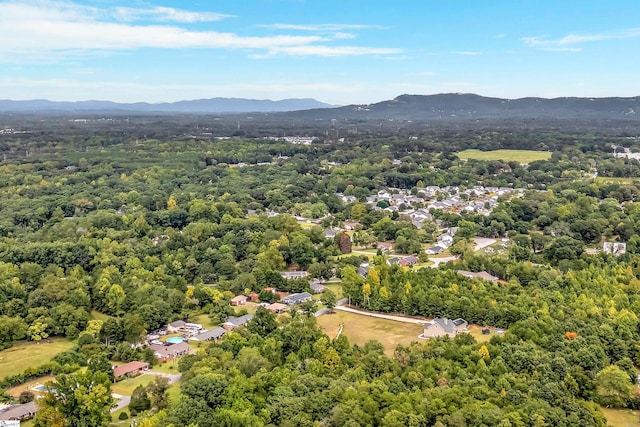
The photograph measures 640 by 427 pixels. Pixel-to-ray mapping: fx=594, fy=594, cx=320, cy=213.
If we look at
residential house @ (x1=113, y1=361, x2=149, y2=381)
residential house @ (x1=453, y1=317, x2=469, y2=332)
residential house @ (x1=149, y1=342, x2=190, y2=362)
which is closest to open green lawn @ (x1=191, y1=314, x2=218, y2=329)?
residential house @ (x1=149, y1=342, x2=190, y2=362)

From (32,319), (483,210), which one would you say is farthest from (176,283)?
(483,210)

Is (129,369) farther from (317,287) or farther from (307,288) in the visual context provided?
(317,287)

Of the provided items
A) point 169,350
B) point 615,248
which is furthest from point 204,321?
point 615,248

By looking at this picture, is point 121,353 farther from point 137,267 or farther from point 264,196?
point 264,196

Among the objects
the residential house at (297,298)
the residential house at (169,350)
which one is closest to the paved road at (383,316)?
the residential house at (297,298)

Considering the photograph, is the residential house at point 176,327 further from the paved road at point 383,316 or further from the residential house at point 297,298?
the paved road at point 383,316

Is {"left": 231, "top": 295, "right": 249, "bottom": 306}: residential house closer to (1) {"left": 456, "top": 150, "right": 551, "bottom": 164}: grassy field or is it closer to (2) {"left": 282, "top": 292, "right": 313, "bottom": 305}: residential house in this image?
(2) {"left": 282, "top": 292, "right": 313, "bottom": 305}: residential house
